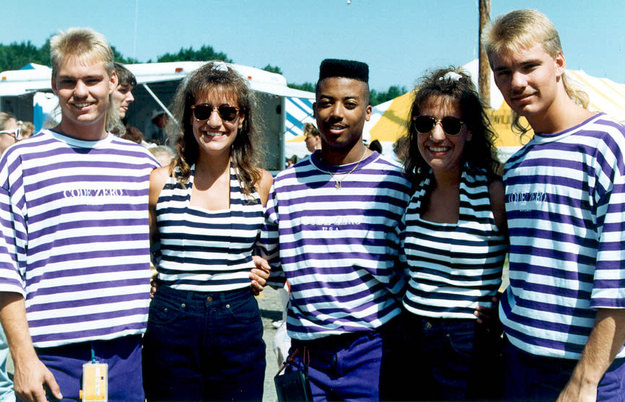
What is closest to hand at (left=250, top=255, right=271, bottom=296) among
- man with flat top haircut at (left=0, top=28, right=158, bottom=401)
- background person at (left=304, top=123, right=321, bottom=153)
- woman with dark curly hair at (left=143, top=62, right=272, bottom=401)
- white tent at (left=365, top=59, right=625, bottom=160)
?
woman with dark curly hair at (left=143, top=62, right=272, bottom=401)

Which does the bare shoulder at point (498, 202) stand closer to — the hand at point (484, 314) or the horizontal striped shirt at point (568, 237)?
the horizontal striped shirt at point (568, 237)

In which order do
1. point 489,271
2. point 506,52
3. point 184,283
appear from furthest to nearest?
point 184,283
point 489,271
point 506,52

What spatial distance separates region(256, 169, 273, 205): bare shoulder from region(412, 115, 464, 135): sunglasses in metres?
0.84

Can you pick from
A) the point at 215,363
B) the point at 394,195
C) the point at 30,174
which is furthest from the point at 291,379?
the point at 30,174

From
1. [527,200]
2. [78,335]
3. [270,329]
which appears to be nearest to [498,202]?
[527,200]

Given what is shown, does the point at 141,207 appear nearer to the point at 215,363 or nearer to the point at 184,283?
the point at 184,283

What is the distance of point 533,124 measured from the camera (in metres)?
2.48

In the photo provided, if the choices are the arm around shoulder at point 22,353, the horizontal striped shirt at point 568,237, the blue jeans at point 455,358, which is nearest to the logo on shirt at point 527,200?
the horizontal striped shirt at point 568,237

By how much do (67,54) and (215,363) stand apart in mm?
1568

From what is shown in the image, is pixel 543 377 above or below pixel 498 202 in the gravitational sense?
below

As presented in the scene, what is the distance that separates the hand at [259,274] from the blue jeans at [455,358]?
747 millimetres

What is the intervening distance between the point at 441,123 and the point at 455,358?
106 centimetres

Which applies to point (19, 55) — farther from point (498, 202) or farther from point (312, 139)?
point (498, 202)

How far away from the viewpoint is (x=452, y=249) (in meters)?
2.63
